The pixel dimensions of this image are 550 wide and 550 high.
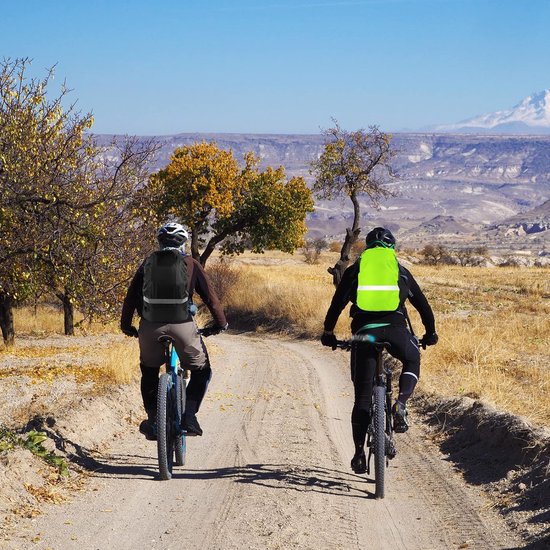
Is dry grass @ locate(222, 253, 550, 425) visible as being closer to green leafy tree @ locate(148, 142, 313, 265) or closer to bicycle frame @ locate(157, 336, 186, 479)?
green leafy tree @ locate(148, 142, 313, 265)

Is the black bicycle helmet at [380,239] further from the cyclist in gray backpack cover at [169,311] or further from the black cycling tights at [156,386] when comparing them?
the black cycling tights at [156,386]

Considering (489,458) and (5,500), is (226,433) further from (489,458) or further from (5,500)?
(5,500)

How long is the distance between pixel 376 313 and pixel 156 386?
2260 millimetres

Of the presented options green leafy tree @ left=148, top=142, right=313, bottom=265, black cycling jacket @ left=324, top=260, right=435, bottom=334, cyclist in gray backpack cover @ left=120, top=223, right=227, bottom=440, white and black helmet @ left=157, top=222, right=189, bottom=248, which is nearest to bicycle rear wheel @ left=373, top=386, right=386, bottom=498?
black cycling jacket @ left=324, top=260, right=435, bottom=334

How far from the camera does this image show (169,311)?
24.7 feet

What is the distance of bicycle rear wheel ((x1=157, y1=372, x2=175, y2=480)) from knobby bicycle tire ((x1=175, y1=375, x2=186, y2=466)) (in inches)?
2.9

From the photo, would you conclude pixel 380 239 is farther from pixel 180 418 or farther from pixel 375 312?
pixel 180 418

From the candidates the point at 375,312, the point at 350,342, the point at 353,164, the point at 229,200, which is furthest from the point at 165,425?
the point at 229,200

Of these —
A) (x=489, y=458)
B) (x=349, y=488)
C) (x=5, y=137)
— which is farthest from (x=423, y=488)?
(x=5, y=137)

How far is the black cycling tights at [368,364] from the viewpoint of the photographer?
287 inches

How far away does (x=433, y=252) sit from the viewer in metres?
70.8

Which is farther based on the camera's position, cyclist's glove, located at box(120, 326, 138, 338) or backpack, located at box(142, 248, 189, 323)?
cyclist's glove, located at box(120, 326, 138, 338)

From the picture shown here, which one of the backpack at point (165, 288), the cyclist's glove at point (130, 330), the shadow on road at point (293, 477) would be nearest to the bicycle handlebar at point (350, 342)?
the shadow on road at point (293, 477)

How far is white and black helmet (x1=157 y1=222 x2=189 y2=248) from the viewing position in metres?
7.61
